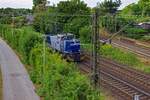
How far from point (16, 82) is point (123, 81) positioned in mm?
10658

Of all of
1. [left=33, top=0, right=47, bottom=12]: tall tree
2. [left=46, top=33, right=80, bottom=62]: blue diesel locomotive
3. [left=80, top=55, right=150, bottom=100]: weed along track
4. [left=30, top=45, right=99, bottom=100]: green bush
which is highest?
[left=33, top=0, right=47, bottom=12]: tall tree

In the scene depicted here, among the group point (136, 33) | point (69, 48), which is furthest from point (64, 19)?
point (69, 48)

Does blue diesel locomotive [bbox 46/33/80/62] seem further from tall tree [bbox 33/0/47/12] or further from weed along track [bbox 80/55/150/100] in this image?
tall tree [bbox 33/0/47/12]

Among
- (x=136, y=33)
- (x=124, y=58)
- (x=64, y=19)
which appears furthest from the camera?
(x=64, y=19)

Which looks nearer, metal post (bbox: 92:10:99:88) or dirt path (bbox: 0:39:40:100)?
metal post (bbox: 92:10:99:88)

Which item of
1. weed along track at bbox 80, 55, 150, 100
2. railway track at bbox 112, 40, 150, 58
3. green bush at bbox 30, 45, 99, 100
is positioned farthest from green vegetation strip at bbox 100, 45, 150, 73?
green bush at bbox 30, 45, 99, 100

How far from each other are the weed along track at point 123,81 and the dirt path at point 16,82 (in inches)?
232

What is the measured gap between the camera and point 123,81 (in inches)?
1242

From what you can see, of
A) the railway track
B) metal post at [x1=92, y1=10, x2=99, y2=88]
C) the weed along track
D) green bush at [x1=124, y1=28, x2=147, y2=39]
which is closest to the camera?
metal post at [x1=92, y1=10, x2=99, y2=88]

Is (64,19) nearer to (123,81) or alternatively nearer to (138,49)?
(138,49)

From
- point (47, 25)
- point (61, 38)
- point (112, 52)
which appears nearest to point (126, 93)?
point (61, 38)

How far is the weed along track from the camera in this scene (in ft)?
89.8

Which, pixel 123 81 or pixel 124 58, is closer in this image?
pixel 123 81

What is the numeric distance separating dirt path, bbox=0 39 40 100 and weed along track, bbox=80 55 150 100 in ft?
19.3
